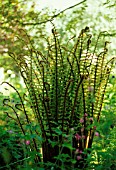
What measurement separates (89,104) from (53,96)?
12.9 inches

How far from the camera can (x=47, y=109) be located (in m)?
2.86

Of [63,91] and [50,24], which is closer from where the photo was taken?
[63,91]

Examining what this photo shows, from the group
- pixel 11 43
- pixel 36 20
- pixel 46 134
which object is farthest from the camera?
pixel 11 43

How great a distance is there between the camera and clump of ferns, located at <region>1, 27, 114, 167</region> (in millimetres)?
2840

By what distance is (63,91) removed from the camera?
288 cm

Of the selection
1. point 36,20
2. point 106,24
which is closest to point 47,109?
point 36,20

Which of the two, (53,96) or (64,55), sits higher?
(64,55)

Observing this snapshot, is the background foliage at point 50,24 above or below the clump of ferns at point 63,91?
above

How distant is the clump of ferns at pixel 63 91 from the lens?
284 cm

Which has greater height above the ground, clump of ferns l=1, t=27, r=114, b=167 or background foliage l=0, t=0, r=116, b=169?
background foliage l=0, t=0, r=116, b=169

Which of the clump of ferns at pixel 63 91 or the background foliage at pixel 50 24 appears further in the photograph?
the background foliage at pixel 50 24

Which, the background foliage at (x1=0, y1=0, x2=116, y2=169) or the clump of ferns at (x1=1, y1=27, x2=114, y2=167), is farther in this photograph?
the background foliage at (x1=0, y1=0, x2=116, y2=169)

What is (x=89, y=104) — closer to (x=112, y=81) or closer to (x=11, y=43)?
(x=112, y=81)

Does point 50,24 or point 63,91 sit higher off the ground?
point 50,24
